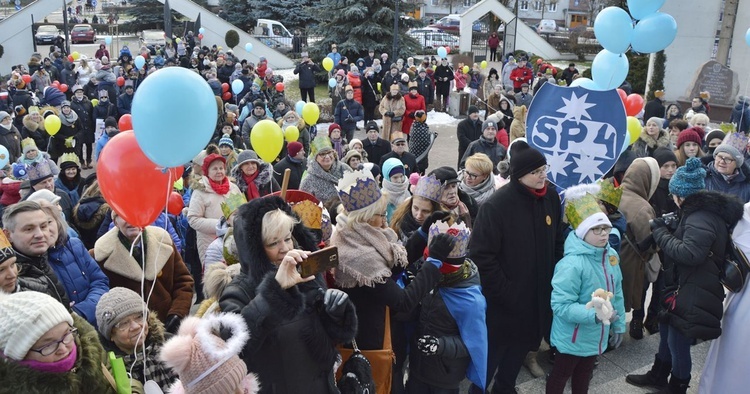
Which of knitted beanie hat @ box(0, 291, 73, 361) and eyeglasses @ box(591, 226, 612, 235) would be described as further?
eyeglasses @ box(591, 226, 612, 235)

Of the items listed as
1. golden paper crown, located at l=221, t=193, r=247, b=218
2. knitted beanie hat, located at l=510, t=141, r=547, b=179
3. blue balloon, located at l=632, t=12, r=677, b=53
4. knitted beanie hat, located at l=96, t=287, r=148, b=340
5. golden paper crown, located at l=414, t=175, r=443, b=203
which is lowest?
knitted beanie hat, located at l=96, t=287, r=148, b=340

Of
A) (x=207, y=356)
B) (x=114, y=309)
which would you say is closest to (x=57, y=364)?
(x=207, y=356)

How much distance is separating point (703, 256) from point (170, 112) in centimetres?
352

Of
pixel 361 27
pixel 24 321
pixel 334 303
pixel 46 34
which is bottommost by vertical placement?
pixel 334 303

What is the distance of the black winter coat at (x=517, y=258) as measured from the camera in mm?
4297

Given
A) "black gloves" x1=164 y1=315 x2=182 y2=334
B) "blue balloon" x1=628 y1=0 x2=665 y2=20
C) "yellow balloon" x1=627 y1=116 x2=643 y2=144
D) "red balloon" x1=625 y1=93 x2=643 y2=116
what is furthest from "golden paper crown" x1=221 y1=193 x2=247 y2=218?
"red balloon" x1=625 y1=93 x2=643 y2=116

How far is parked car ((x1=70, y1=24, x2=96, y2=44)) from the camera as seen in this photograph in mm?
33844

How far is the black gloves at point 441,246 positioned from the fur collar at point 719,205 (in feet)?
6.13

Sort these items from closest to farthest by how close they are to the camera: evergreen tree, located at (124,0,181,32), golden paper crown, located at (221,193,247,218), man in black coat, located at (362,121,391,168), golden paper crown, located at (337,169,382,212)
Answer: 1. golden paper crown, located at (337,169,382,212)
2. golden paper crown, located at (221,193,247,218)
3. man in black coat, located at (362,121,391,168)
4. evergreen tree, located at (124,0,181,32)

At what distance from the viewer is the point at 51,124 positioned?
36.4 ft

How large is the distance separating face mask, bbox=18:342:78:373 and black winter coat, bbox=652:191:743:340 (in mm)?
3748

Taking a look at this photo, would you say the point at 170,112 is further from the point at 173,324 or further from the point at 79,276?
the point at 173,324

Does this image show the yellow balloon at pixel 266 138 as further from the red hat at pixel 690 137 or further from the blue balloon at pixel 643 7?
the red hat at pixel 690 137

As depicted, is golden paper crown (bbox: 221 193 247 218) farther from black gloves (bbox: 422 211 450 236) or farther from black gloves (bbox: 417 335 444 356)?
black gloves (bbox: 417 335 444 356)
